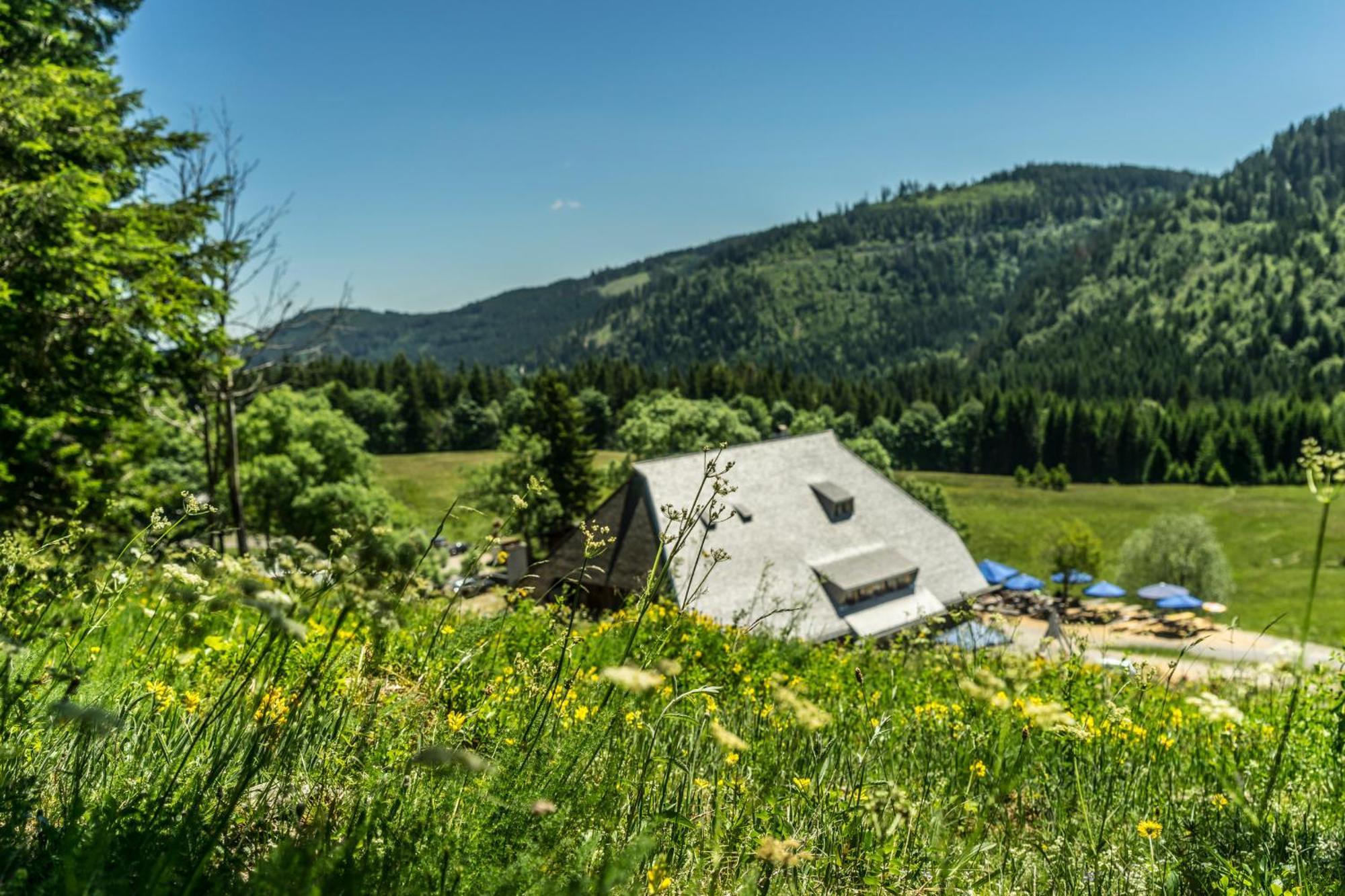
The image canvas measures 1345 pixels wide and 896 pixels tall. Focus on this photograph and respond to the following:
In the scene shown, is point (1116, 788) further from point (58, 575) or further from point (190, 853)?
point (58, 575)

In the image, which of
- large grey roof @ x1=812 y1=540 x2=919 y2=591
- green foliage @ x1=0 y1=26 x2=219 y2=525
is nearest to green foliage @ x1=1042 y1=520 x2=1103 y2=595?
large grey roof @ x1=812 y1=540 x2=919 y2=591

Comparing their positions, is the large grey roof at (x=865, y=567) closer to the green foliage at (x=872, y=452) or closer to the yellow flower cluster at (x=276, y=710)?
the yellow flower cluster at (x=276, y=710)

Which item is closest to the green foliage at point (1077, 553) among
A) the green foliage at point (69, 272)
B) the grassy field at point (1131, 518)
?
the grassy field at point (1131, 518)

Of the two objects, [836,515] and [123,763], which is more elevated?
[123,763]

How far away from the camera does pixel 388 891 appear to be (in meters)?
1.75

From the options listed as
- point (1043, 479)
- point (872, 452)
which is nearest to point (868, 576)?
point (872, 452)

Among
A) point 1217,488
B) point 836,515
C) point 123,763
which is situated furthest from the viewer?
point 1217,488

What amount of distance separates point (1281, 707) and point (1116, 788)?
246 centimetres

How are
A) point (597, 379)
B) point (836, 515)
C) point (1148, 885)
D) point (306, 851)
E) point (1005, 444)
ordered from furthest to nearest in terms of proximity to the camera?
1. point (1005, 444)
2. point (597, 379)
3. point (836, 515)
4. point (1148, 885)
5. point (306, 851)

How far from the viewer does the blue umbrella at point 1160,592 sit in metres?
46.9

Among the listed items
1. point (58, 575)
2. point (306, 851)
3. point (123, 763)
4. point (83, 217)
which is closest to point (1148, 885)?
point (306, 851)

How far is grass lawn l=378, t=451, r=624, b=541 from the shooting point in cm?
7692

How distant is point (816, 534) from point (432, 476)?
3029 inches

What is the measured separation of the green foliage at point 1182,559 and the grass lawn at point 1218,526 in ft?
5.68
